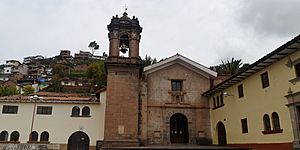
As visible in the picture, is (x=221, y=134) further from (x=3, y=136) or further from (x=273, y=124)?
(x=3, y=136)

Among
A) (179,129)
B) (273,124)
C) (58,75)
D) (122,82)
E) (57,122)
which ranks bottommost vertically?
(179,129)

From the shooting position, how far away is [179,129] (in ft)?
67.9

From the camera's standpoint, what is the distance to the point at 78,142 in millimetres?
21297

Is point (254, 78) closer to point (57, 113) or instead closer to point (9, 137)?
point (57, 113)

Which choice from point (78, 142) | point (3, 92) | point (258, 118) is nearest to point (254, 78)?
point (258, 118)

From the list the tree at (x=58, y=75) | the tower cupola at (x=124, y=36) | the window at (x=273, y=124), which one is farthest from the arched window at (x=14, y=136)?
the tree at (x=58, y=75)

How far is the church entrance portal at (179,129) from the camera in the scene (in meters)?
20.2

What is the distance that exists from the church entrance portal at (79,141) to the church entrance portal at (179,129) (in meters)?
7.27

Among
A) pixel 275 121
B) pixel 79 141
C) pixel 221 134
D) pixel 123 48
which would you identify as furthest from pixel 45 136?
pixel 275 121

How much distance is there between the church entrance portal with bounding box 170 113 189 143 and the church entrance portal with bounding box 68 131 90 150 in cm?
727

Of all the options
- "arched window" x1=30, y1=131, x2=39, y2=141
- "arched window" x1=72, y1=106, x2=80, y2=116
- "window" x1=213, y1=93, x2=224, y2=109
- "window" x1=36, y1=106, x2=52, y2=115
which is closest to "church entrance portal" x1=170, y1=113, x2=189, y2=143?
"window" x1=213, y1=93, x2=224, y2=109

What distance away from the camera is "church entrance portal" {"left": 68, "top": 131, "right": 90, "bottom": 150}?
21172 millimetres

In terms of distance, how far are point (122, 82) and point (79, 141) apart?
265 inches

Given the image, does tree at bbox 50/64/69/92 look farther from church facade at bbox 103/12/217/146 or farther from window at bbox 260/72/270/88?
window at bbox 260/72/270/88
